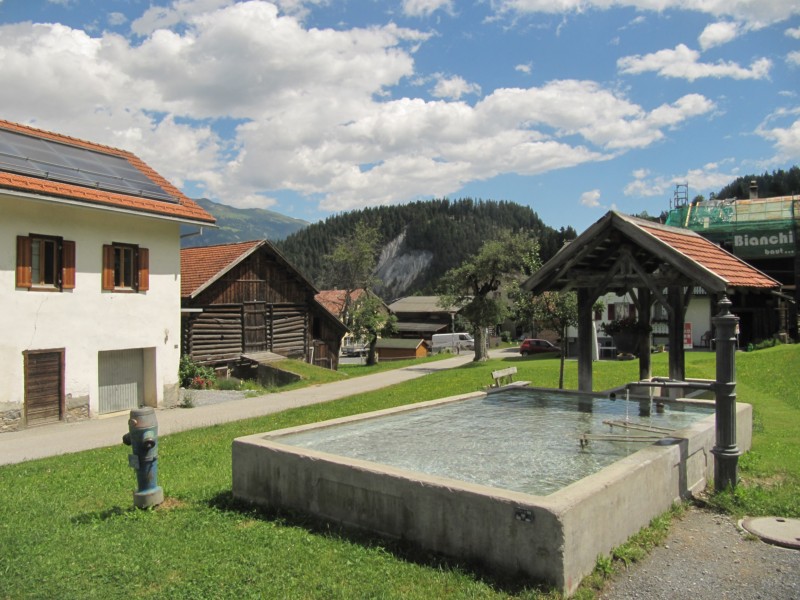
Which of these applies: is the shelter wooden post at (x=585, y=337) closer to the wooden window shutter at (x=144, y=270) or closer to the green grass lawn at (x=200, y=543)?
the green grass lawn at (x=200, y=543)

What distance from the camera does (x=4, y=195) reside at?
1489cm

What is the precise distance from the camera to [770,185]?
279ft

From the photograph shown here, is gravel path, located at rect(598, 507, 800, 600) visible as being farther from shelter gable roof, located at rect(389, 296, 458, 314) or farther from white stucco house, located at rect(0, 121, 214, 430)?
shelter gable roof, located at rect(389, 296, 458, 314)

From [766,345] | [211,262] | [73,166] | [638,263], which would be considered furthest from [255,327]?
[766,345]

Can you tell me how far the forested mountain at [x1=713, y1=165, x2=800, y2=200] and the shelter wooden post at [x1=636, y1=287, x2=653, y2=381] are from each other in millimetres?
80438

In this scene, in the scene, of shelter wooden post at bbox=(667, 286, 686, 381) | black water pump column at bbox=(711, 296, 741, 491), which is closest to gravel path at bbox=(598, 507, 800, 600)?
black water pump column at bbox=(711, 296, 741, 491)

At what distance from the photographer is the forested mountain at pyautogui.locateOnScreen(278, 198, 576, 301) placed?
143m

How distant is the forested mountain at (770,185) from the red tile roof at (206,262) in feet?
240

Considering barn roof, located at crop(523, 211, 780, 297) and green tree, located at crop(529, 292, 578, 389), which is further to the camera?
green tree, located at crop(529, 292, 578, 389)

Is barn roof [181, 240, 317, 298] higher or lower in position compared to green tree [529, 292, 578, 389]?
higher

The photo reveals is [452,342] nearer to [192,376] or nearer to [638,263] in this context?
[192,376]

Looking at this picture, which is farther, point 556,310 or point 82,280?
point 556,310

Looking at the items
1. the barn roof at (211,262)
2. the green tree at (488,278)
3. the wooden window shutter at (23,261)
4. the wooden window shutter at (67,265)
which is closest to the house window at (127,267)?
the wooden window shutter at (67,265)

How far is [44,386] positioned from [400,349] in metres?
44.6
